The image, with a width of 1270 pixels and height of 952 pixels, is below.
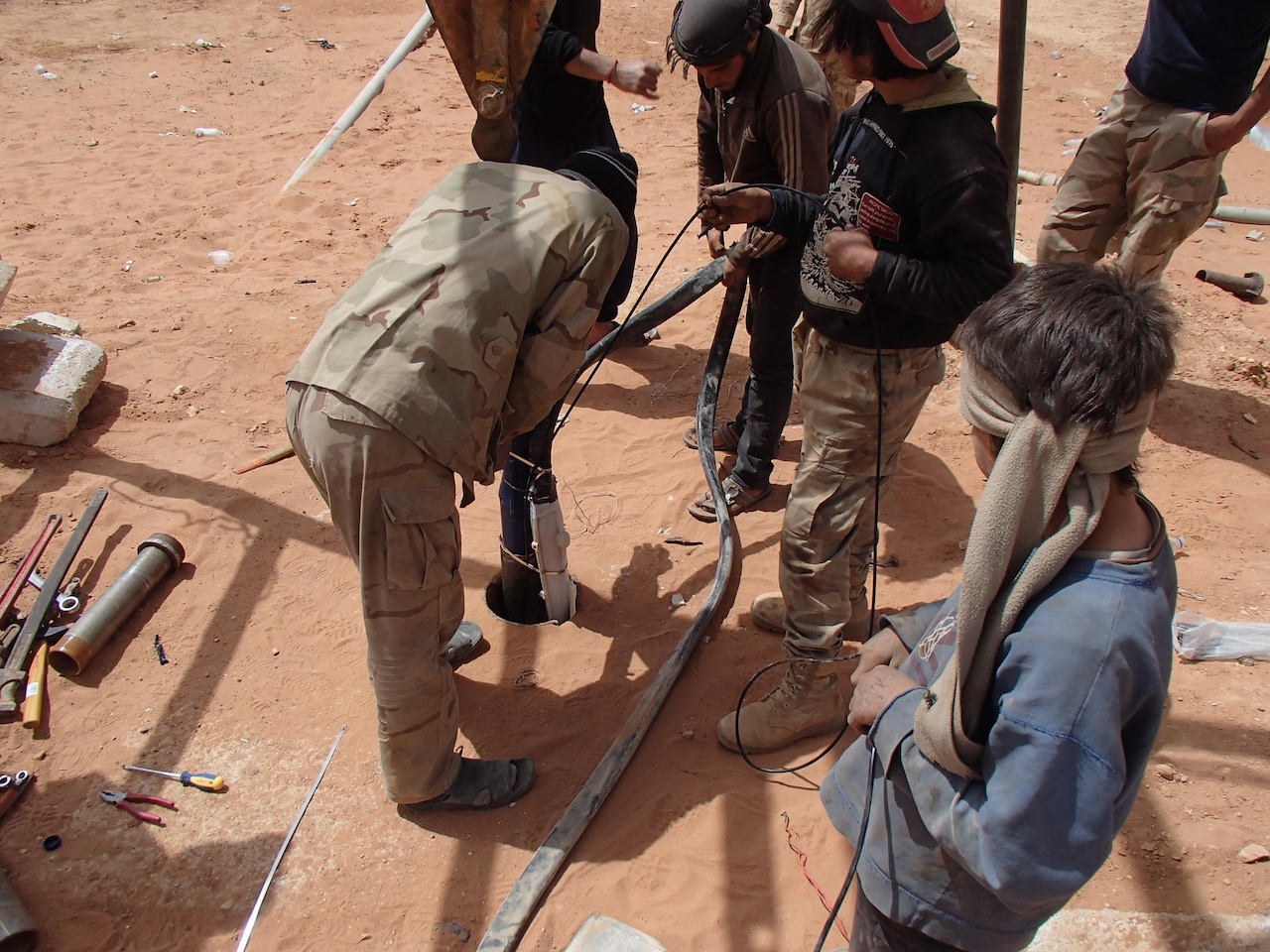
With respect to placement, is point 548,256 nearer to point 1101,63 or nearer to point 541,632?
point 541,632

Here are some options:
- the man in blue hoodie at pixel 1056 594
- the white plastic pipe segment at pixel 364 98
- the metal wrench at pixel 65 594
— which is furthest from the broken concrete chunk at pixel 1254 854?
the white plastic pipe segment at pixel 364 98

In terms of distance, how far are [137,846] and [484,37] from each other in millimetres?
2851

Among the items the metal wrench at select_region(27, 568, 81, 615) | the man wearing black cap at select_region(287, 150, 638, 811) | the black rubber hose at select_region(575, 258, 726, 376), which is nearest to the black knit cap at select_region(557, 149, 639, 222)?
the man wearing black cap at select_region(287, 150, 638, 811)

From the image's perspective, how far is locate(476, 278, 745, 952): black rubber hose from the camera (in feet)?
7.80

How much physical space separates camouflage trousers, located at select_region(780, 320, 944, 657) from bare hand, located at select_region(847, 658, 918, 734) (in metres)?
0.86

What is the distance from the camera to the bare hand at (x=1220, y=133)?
374 centimetres

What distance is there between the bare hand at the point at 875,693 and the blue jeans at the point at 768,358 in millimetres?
2336

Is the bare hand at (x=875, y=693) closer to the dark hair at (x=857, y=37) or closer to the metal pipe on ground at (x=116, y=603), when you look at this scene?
the dark hair at (x=857, y=37)

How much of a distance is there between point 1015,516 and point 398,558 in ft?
5.11

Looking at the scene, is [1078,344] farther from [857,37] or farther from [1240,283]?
[1240,283]

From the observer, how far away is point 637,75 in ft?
13.2

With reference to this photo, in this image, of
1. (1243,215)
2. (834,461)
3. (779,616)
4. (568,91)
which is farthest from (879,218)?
(1243,215)

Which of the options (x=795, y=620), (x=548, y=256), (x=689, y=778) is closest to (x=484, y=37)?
(x=548, y=256)

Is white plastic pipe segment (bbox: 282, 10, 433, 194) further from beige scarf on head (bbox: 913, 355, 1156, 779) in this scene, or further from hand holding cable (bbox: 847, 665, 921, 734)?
beige scarf on head (bbox: 913, 355, 1156, 779)
